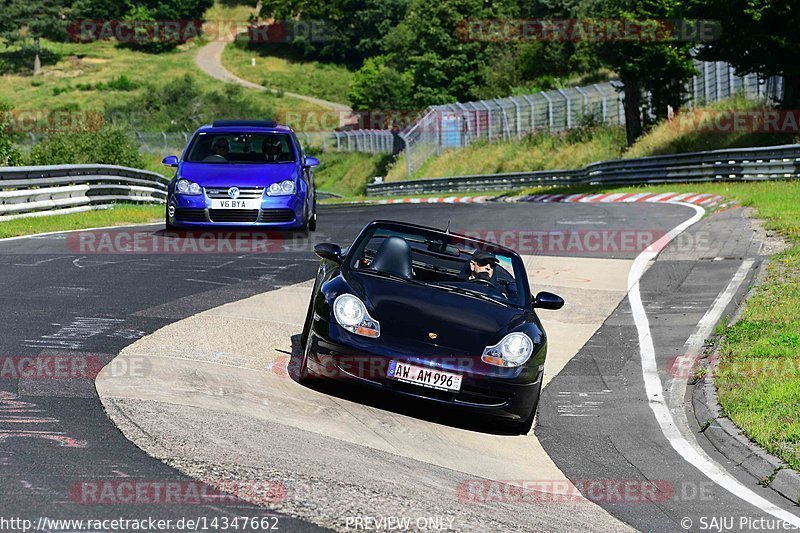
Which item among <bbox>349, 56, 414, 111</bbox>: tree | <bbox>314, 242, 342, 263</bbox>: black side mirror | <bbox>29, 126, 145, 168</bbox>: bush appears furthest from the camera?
<bbox>349, 56, 414, 111</bbox>: tree

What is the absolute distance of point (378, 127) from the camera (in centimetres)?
9475

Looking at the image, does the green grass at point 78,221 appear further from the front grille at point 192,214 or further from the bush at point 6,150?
the bush at point 6,150

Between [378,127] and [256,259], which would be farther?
[378,127]

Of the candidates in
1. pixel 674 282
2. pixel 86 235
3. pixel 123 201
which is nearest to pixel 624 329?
pixel 674 282

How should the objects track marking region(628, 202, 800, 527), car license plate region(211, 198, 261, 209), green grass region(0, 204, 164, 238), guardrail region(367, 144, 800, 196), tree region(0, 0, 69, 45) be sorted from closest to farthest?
track marking region(628, 202, 800, 527) < car license plate region(211, 198, 261, 209) < green grass region(0, 204, 164, 238) < guardrail region(367, 144, 800, 196) < tree region(0, 0, 69, 45)

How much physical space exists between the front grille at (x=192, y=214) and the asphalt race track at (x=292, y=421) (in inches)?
43.3

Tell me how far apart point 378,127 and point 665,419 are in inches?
3426

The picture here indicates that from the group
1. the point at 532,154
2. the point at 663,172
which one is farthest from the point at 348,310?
the point at 532,154

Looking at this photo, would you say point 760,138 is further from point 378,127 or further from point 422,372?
point 378,127

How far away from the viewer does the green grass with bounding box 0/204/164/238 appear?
19.3 metres

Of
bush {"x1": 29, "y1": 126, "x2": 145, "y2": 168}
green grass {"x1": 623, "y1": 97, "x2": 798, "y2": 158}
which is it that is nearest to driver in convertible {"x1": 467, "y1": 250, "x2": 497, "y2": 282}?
bush {"x1": 29, "y1": 126, "x2": 145, "y2": 168}

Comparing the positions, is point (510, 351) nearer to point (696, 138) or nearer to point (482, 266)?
point (482, 266)

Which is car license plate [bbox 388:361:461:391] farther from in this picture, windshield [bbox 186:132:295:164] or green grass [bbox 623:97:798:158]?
green grass [bbox 623:97:798:158]

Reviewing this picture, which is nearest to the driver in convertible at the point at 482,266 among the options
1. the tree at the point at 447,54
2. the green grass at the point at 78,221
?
the green grass at the point at 78,221
